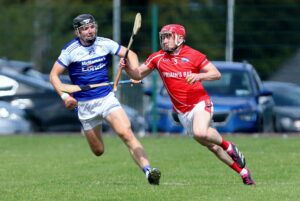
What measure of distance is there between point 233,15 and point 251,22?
0.46 m

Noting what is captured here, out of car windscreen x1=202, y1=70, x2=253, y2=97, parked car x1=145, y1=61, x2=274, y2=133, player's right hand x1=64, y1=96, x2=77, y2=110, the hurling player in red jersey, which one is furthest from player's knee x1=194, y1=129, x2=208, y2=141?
car windscreen x1=202, y1=70, x2=253, y2=97

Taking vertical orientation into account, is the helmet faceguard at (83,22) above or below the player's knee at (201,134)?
above

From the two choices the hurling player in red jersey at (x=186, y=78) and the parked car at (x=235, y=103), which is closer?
the hurling player in red jersey at (x=186, y=78)

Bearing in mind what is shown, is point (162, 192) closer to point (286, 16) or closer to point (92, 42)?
point (92, 42)

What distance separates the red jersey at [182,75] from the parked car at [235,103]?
880 centimetres

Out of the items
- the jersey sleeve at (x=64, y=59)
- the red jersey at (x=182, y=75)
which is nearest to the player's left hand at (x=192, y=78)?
the red jersey at (x=182, y=75)

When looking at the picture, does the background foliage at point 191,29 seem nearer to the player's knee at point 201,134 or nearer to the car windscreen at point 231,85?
the car windscreen at point 231,85

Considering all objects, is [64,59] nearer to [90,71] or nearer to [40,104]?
[90,71]

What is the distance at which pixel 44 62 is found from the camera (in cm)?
2806

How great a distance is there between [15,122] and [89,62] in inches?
400

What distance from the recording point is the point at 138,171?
1639 centimetres

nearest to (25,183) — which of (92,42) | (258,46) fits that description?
(92,42)

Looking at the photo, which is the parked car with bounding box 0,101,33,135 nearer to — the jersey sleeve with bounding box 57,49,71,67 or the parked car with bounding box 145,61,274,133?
the parked car with bounding box 145,61,274,133

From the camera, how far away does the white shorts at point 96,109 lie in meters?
14.3
